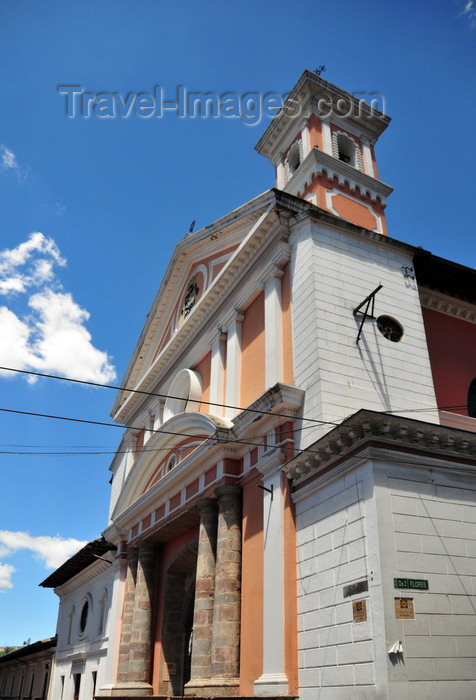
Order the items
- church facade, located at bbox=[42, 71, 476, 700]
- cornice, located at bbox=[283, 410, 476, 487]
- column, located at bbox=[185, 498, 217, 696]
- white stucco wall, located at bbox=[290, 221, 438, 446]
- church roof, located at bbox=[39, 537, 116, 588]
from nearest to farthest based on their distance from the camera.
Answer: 1. church facade, located at bbox=[42, 71, 476, 700]
2. cornice, located at bbox=[283, 410, 476, 487]
3. white stucco wall, located at bbox=[290, 221, 438, 446]
4. column, located at bbox=[185, 498, 217, 696]
5. church roof, located at bbox=[39, 537, 116, 588]

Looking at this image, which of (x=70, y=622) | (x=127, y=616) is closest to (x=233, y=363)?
(x=127, y=616)

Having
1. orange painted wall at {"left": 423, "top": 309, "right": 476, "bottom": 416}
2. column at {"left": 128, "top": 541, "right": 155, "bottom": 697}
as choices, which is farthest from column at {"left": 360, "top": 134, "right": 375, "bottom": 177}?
column at {"left": 128, "top": 541, "right": 155, "bottom": 697}

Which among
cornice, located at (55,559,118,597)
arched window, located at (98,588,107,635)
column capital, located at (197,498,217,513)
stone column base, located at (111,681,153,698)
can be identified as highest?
cornice, located at (55,559,118,597)

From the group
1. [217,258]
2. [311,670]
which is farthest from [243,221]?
[311,670]

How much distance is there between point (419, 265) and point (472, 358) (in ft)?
8.84

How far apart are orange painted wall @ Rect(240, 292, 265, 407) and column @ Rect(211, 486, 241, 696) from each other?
2.33 m

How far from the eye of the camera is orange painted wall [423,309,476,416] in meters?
14.1

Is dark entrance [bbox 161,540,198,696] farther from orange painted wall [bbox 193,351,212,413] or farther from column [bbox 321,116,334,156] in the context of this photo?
column [bbox 321,116,334,156]

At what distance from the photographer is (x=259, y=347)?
14383mm

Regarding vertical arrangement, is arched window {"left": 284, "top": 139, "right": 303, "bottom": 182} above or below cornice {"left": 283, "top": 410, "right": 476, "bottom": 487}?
above

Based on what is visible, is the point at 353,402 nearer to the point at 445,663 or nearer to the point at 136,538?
the point at 445,663

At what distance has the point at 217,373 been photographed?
1584 centimetres

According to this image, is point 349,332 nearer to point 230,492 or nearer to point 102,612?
point 230,492

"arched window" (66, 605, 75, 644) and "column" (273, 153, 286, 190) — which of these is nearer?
"column" (273, 153, 286, 190)
